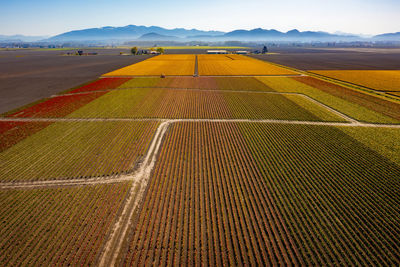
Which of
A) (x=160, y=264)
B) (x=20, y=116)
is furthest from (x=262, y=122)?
(x=20, y=116)

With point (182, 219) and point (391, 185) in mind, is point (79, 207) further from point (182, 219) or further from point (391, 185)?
point (391, 185)

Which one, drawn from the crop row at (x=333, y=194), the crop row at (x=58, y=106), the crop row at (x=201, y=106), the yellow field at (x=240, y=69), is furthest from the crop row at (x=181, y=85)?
the crop row at (x=333, y=194)

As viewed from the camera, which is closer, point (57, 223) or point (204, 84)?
point (57, 223)

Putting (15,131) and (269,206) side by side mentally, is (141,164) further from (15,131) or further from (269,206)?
Result: (15,131)

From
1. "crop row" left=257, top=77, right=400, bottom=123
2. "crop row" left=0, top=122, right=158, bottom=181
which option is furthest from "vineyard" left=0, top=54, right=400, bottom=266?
"crop row" left=257, top=77, right=400, bottom=123

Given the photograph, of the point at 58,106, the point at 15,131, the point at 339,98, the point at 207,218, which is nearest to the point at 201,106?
the point at 207,218

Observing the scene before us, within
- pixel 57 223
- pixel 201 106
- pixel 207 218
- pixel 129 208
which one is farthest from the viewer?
pixel 201 106
